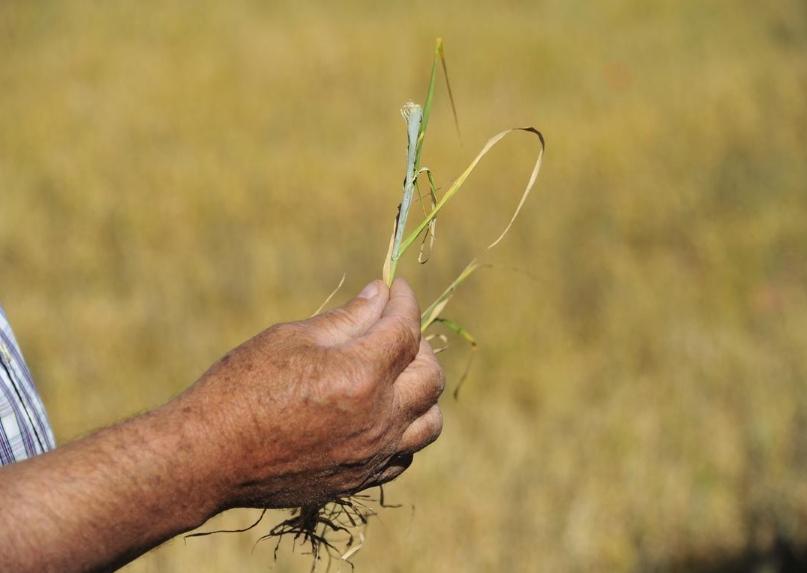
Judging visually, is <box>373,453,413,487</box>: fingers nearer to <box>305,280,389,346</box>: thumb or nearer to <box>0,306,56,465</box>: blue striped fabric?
<box>305,280,389,346</box>: thumb

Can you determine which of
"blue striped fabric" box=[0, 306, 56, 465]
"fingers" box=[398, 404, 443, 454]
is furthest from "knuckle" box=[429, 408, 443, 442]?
"blue striped fabric" box=[0, 306, 56, 465]

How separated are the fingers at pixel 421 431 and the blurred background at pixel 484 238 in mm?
1305

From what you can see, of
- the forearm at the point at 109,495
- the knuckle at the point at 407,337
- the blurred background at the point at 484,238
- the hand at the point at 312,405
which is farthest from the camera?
the blurred background at the point at 484,238

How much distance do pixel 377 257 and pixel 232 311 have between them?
2.70ft

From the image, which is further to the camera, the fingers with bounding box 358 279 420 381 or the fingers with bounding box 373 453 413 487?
the fingers with bounding box 373 453 413 487

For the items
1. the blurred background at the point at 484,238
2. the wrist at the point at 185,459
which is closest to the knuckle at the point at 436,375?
the wrist at the point at 185,459

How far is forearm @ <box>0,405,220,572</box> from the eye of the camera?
41.0 inches

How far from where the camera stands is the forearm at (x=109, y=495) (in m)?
1.04

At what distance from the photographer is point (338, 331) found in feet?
4.14

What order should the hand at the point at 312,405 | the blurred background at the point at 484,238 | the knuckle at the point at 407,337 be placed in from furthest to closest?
the blurred background at the point at 484,238, the knuckle at the point at 407,337, the hand at the point at 312,405

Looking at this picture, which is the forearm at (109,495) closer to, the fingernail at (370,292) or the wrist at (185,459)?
the wrist at (185,459)

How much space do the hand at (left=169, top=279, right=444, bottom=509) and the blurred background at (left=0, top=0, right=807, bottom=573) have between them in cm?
139

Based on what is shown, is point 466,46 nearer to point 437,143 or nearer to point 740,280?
point 437,143

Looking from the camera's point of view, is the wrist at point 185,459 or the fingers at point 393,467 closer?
the wrist at point 185,459
